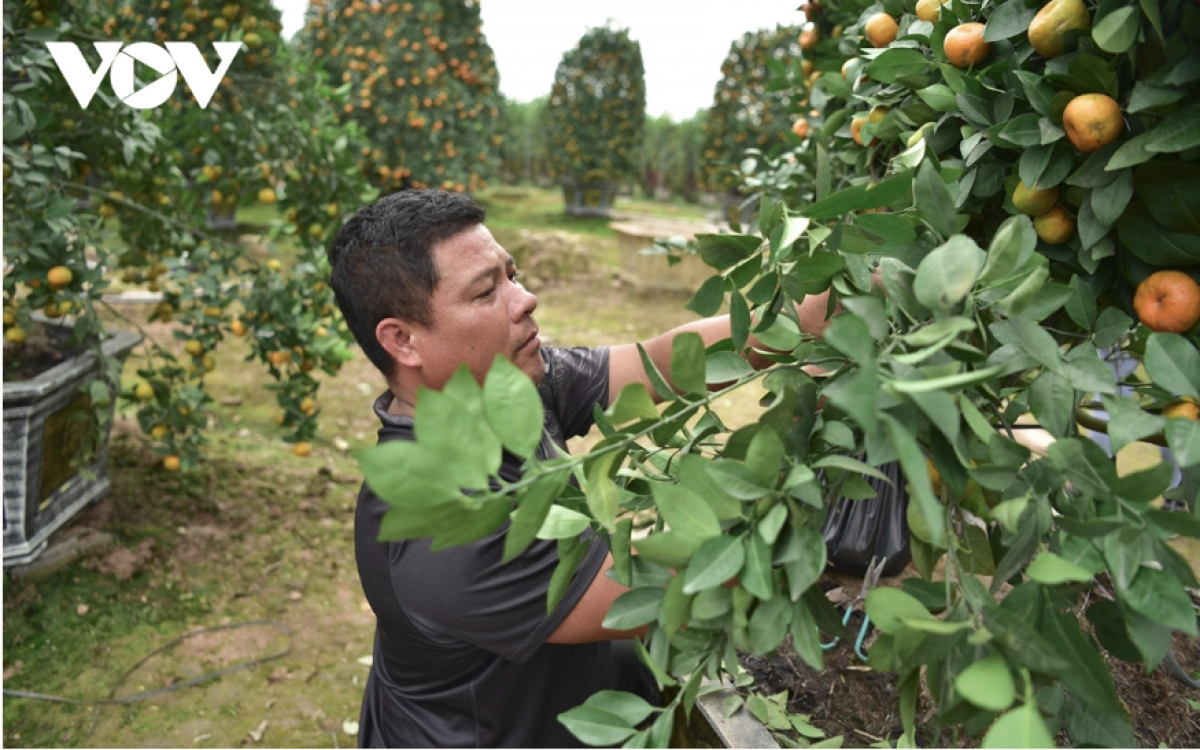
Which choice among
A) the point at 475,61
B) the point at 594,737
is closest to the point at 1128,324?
the point at 594,737

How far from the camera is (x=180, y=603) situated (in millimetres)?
2826

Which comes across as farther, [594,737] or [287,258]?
[287,258]

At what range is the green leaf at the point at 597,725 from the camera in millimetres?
654

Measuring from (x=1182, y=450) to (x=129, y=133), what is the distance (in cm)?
275

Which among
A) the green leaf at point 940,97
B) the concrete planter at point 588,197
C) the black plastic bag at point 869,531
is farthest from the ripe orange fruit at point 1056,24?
the concrete planter at point 588,197

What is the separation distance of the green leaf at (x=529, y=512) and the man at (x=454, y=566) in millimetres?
617

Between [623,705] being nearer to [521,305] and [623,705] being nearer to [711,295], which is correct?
[711,295]

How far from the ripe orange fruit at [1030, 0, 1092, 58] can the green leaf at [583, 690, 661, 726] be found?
28.2 inches

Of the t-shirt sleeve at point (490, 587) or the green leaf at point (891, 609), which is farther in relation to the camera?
the t-shirt sleeve at point (490, 587)

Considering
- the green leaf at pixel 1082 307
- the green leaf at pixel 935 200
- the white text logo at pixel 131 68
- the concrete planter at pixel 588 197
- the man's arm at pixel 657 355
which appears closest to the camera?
the green leaf at pixel 935 200

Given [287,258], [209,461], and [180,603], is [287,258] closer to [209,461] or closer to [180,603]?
[209,461]

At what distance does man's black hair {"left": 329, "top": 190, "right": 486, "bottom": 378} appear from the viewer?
1.31 m

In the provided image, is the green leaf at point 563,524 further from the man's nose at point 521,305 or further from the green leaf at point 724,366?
the man's nose at point 521,305

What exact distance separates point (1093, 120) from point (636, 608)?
60cm
